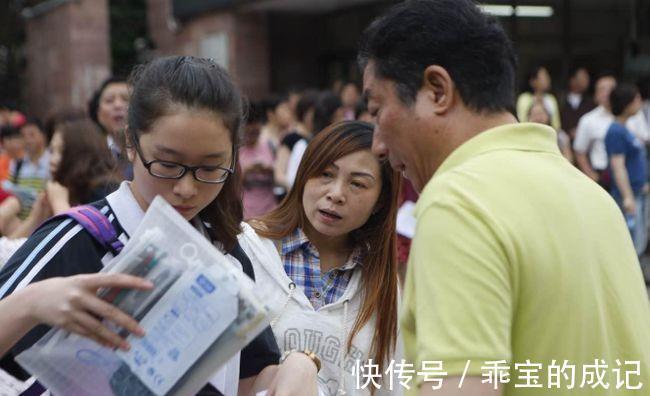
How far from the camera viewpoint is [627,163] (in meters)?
8.99

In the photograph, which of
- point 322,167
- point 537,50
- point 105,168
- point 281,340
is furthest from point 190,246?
point 537,50

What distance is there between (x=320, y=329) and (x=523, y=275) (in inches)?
58.1

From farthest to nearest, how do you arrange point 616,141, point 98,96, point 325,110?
point 616,141
point 325,110
point 98,96

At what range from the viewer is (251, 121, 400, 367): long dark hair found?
3262 millimetres

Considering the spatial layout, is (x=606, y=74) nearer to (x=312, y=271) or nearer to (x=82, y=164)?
(x=82, y=164)

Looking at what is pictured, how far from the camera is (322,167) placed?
3447 millimetres

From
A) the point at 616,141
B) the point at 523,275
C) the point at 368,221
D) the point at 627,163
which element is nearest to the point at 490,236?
the point at 523,275

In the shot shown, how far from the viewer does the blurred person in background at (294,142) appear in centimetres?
784

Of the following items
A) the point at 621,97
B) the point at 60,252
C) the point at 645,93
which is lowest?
the point at 645,93

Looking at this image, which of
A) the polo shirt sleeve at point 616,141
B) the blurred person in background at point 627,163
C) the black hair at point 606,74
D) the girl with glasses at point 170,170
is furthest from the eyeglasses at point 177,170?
the black hair at point 606,74

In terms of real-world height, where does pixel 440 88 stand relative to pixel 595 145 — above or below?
above

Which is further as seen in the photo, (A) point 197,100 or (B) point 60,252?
(A) point 197,100

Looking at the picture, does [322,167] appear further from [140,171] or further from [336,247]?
[140,171]

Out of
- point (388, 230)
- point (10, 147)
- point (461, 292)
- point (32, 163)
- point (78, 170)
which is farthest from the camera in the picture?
point (10, 147)
